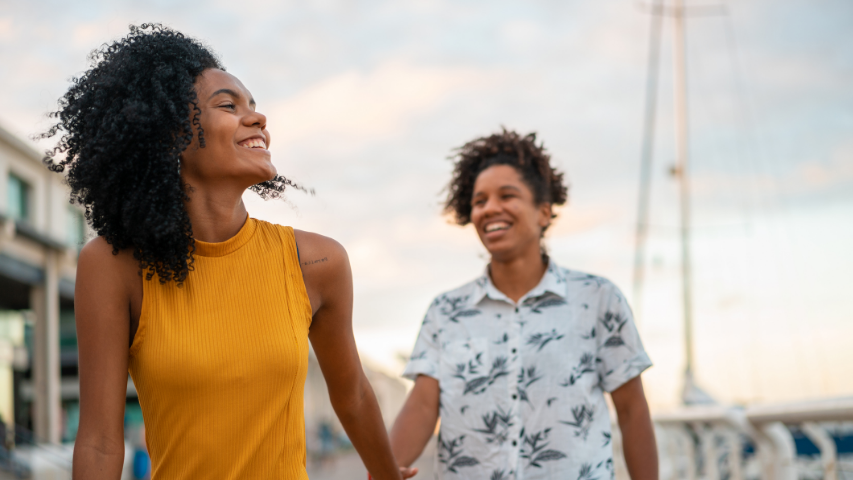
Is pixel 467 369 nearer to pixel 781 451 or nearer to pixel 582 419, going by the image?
pixel 582 419

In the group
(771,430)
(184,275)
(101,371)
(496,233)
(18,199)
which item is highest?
(18,199)

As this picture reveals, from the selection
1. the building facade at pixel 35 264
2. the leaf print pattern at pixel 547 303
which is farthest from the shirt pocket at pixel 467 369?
the building facade at pixel 35 264

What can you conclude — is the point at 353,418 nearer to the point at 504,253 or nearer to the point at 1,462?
the point at 504,253

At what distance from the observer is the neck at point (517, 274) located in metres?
3.45

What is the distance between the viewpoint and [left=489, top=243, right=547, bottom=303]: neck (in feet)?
11.3

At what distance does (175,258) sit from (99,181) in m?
0.31

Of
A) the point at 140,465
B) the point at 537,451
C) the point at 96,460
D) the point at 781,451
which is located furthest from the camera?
the point at 140,465

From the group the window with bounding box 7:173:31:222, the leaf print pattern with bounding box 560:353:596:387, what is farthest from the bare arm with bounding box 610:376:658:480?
the window with bounding box 7:173:31:222

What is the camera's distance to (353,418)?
2.51 metres

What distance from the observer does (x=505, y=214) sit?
11.4 feet

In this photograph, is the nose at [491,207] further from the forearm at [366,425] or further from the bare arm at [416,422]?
the forearm at [366,425]

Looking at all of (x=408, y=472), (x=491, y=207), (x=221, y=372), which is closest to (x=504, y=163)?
(x=491, y=207)

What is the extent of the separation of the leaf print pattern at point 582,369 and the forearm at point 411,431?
0.58 m

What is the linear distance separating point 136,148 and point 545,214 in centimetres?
207
